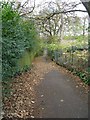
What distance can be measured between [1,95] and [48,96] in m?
2.72

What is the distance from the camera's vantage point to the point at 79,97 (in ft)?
28.3

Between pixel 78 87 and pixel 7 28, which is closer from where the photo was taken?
pixel 7 28

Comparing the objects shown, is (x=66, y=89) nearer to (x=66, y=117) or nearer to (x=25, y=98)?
(x=25, y=98)

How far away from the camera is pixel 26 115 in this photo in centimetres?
646

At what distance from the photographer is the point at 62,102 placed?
7.96 m

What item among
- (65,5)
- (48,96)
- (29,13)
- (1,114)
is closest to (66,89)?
(48,96)

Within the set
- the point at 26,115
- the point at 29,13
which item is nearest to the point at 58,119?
the point at 26,115

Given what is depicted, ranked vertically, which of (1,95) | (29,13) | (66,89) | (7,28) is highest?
(29,13)

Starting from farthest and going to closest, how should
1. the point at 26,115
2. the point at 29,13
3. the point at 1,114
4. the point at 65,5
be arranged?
the point at 29,13 → the point at 65,5 → the point at 26,115 → the point at 1,114

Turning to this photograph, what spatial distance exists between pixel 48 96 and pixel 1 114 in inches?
124

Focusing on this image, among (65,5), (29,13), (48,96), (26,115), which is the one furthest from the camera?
(29,13)

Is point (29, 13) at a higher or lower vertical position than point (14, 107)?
higher

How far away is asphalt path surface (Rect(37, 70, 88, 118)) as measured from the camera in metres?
6.69

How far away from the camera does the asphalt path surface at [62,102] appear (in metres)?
6.69
